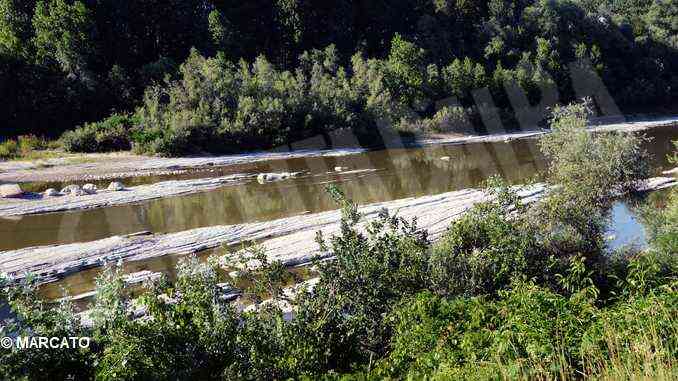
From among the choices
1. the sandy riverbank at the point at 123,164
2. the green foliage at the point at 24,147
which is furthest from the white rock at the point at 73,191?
the green foliage at the point at 24,147

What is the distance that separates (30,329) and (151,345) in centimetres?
159

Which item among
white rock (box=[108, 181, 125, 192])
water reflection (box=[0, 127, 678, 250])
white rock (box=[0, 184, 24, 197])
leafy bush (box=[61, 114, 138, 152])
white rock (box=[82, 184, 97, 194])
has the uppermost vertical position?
leafy bush (box=[61, 114, 138, 152])

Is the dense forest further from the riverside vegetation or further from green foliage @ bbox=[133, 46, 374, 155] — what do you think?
the riverside vegetation

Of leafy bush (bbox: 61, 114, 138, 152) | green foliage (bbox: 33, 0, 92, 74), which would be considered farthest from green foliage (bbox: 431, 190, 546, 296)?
green foliage (bbox: 33, 0, 92, 74)

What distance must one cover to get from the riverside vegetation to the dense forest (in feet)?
91.6

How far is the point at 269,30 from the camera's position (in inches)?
2105

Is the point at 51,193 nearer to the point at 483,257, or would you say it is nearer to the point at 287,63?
the point at 483,257

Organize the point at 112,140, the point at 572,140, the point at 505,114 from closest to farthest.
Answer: the point at 572,140
the point at 112,140
the point at 505,114

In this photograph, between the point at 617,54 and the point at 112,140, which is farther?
the point at 617,54

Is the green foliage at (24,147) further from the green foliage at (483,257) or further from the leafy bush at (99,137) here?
the green foliage at (483,257)

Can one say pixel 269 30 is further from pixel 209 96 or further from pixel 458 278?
pixel 458 278

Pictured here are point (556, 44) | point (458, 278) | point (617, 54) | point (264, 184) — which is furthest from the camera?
point (617, 54)

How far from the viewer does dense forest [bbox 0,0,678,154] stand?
39344 millimetres

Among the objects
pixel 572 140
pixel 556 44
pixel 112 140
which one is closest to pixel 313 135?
pixel 112 140
